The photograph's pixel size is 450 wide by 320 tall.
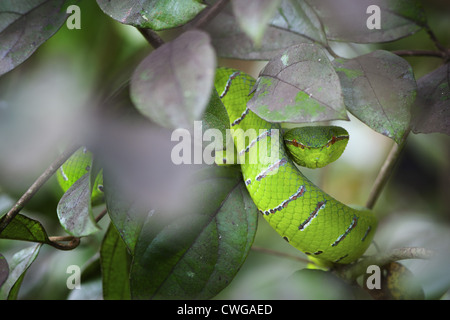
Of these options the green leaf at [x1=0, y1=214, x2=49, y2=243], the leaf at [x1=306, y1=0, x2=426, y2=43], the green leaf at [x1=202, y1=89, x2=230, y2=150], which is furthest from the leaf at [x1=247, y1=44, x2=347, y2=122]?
the green leaf at [x1=0, y1=214, x2=49, y2=243]

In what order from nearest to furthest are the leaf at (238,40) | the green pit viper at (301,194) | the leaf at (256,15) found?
the leaf at (256,15)
the green pit viper at (301,194)
the leaf at (238,40)

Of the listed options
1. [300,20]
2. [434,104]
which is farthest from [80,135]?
[434,104]

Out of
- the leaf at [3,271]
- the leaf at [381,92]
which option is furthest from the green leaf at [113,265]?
the leaf at [381,92]

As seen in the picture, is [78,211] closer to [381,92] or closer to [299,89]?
[299,89]

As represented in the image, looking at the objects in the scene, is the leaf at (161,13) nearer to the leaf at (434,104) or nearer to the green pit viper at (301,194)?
the green pit viper at (301,194)

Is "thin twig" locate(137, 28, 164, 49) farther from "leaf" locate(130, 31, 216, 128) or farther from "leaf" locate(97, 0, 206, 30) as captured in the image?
"leaf" locate(130, 31, 216, 128)

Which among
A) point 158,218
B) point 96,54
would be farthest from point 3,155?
point 158,218
